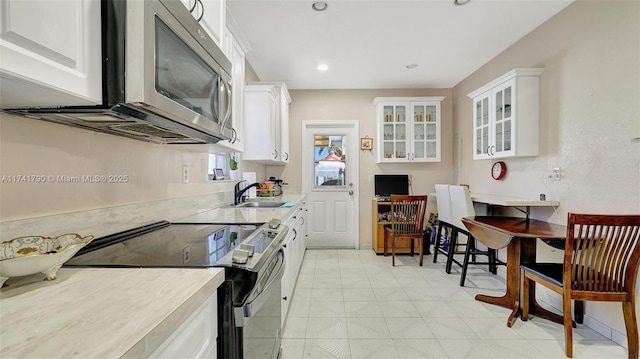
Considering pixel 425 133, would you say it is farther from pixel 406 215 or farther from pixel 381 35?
pixel 381 35

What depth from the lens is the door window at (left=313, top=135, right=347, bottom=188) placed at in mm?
4730

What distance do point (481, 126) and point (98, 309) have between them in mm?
3890

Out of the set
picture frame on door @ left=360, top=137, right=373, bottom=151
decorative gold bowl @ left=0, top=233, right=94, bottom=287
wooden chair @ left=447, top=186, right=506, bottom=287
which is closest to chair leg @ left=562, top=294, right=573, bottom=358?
wooden chair @ left=447, top=186, right=506, bottom=287

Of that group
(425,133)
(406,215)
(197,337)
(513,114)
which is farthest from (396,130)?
(197,337)

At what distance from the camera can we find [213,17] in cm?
149

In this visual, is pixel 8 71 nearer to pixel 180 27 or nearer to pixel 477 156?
pixel 180 27

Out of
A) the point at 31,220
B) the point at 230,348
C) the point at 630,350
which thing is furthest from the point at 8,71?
the point at 630,350

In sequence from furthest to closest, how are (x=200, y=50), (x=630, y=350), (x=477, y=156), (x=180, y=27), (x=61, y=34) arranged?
(x=477, y=156)
(x=630, y=350)
(x=200, y=50)
(x=180, y=27)
(x=61, y=34)

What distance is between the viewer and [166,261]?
0.93 meters

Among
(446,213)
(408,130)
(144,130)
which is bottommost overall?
(446,213)

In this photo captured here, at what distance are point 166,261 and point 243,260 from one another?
265 mm

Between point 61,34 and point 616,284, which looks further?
point 616,284

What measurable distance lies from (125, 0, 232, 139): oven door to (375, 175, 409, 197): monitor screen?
3.44 m

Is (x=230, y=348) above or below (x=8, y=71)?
below
